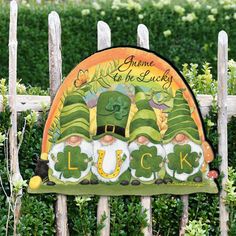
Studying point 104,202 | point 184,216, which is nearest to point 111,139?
point 104,202

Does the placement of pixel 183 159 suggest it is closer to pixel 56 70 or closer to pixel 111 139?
pixel 111 139

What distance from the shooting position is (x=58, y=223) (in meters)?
4.39

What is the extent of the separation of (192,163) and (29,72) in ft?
14.5

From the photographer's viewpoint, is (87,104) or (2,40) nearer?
(87,104)

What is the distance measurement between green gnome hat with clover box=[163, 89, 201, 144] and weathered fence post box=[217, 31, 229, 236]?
0.19 m

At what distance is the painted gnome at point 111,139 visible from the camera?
14.2ft

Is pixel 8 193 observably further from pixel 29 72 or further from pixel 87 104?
pixel 29 72

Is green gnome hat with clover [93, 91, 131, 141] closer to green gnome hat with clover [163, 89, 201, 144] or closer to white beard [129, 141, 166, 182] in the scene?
white beard [129, 141, 166, 182]

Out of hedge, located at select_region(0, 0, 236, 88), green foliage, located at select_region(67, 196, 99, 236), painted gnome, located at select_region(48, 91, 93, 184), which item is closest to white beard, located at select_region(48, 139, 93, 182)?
painted gnome, located at select_region(48, 91, 93, 184)

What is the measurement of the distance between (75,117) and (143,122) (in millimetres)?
336

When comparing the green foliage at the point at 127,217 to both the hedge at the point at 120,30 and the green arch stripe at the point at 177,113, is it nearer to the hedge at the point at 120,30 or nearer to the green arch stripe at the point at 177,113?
the green arch stripe at the point at 177,113

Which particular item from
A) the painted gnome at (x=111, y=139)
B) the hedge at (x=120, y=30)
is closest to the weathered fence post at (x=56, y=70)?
A: the painted gnome at (x=111, y=139)

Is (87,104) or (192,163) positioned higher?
(87,104)

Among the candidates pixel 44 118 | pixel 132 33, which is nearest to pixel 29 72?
pixel 132 33
